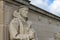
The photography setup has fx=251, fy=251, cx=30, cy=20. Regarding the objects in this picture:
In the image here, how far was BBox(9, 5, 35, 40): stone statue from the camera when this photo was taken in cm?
515

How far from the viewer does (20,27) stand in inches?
213

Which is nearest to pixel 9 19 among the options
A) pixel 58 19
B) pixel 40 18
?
pixel 40 18

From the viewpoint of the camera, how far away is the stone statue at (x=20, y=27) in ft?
16.9

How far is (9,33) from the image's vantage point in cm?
525

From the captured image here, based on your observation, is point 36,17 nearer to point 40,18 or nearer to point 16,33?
point 40,18

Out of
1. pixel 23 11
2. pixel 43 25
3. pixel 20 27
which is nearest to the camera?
pixel 20 27

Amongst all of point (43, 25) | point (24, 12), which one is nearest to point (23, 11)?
point (24, 12)

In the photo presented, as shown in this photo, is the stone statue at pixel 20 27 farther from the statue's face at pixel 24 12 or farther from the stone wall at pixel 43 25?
the stone wall at pixel 43 25

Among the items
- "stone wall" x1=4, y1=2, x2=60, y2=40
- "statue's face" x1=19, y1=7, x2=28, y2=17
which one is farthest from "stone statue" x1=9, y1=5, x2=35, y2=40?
"stone wall" x1=4, y1=2, x2=60, y2=40

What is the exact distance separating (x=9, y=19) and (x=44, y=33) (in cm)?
329

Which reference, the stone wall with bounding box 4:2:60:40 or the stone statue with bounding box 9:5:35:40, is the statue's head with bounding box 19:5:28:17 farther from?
the stone wall with bounding box 4:2:60:40

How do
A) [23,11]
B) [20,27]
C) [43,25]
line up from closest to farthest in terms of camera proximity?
1. [20,27]
2. [23,11]
3. [43,25]

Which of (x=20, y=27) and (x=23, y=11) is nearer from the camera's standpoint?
(x=20, y=27)

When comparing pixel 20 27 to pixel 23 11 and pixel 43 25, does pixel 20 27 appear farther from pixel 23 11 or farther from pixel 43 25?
pixel 43 25
